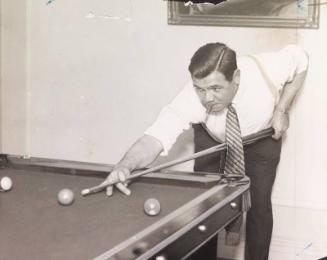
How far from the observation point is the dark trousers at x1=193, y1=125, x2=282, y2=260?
316 cm

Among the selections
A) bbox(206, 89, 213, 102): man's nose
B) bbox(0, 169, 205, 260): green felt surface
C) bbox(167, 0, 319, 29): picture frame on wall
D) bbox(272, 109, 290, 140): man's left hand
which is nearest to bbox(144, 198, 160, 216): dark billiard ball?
bbox(0, 169, 205, 260): green felt surface

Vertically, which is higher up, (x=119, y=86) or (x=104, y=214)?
(x=119, y=86)

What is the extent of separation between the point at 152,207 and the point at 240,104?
1.19 m

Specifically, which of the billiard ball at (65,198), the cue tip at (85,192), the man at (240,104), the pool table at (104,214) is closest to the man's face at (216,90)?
the man at (240,104)

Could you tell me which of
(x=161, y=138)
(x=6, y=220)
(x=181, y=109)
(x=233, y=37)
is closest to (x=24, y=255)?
(x=6, y=220)

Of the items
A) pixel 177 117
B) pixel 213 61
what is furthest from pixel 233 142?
pixel 213 61

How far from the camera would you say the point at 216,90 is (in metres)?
3.04

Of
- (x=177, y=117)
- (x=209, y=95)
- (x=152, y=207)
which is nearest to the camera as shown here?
(x=152, y=207)

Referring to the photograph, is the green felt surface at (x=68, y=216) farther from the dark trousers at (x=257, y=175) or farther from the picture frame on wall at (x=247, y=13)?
the picture frame on wall at (x=247, y=13)

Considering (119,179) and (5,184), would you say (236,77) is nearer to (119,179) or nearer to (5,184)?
(119,179)

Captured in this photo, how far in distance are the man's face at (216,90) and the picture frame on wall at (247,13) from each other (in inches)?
10.4

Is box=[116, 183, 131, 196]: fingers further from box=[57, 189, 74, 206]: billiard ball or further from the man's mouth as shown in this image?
the man's mouth

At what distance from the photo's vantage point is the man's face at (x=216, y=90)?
9.93 feet

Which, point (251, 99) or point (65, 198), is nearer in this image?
point (65, 198)
